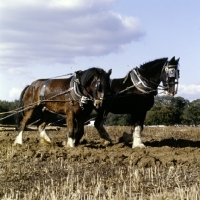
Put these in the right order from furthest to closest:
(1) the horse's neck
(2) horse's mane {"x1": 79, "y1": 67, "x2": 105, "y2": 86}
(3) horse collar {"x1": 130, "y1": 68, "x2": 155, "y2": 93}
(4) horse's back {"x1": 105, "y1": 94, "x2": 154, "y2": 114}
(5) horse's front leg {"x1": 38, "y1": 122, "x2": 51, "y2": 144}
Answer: (5) horse's front leg {"x1": 38, "y1": 122, "x2": 51, "y2": 144} → (1) the horse's neck → (4) horse's back {"x1": 105, "y1": 94, "x2": 154, "y2": 114} → (3) horse collar {"x1": 130, "y1": 68, "x2": 155, "y2": 93} → (2) horse's mane {"x1": 79, "y1": 67, "x2": 105, "y2": 86}

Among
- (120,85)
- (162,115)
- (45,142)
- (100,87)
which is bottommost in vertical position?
(45,142)

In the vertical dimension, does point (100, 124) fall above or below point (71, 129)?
above

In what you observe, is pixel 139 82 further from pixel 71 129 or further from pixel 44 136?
pixel 44 136

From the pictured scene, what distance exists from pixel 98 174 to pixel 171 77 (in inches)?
155

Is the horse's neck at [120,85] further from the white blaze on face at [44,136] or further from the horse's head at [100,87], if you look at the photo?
the white blaze on face at [44,136]

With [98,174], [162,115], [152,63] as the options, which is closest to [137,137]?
[152,63]

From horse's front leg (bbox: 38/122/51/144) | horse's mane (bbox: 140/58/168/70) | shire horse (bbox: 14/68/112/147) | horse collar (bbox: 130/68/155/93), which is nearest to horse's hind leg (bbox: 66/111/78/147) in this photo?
shire horse (bbox: 14/68/112/147)

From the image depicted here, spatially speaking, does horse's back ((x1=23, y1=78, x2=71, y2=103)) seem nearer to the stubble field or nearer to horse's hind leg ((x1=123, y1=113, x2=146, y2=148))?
the stubble field

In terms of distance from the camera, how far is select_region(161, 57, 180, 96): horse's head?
35.3 ft

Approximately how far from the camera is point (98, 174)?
7.54 metres

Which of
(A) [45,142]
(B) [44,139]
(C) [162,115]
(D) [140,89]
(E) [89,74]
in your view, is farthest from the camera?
(C) [162,115]

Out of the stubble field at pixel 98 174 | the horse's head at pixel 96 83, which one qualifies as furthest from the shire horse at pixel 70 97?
the stubble field at pixel 98 174

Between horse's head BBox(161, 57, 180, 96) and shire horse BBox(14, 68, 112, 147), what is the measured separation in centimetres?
126

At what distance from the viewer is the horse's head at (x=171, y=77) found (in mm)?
10750
